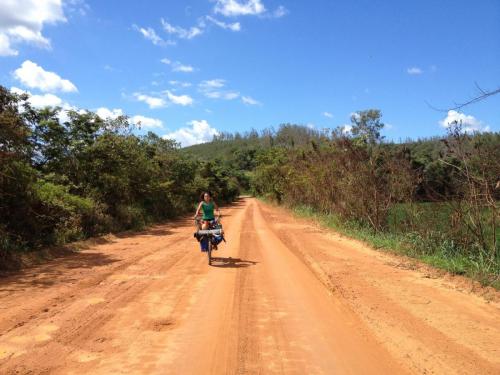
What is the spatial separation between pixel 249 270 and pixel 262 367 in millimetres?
5662

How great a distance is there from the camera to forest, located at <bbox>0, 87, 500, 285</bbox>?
1045cm

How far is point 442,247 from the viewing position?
11633mm

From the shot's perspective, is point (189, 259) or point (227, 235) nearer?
point (189, 259)

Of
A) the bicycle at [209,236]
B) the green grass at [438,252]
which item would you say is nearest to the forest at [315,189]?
the green grass at [438,252]

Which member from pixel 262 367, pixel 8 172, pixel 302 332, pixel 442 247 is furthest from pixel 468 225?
pixel 8 172

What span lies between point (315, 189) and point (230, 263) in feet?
56.9

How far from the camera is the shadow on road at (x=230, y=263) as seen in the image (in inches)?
433

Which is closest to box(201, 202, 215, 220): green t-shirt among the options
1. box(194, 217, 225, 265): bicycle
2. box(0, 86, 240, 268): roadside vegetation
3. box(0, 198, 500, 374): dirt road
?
box(194, 217, 225, 265): bicycle

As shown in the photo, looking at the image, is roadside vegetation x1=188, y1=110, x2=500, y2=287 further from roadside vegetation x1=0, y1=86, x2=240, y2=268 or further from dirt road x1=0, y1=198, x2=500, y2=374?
roadside vegetation x1=0, y1=86, x2=240, y2=268

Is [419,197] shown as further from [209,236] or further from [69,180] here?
[69,180]

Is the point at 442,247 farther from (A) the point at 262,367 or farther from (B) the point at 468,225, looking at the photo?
(A) the point at 262,367

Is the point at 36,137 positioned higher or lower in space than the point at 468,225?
higher

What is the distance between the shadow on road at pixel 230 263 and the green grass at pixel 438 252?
14.8 ft

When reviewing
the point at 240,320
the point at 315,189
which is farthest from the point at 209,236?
the point at 315,189
